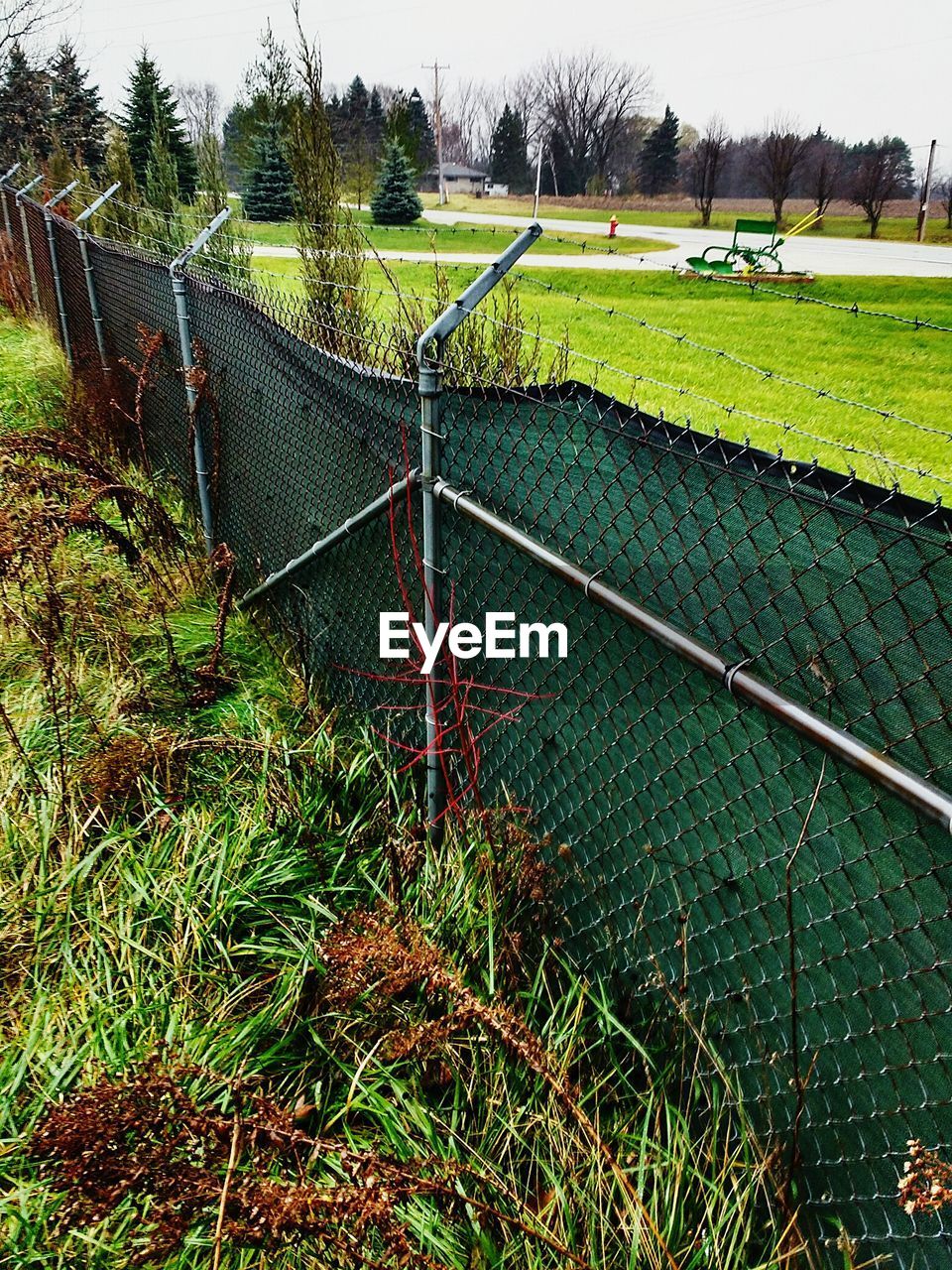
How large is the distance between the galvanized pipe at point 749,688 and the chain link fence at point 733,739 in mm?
22

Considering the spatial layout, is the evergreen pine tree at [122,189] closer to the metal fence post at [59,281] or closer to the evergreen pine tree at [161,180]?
the evergreen pine tree at [161,180]

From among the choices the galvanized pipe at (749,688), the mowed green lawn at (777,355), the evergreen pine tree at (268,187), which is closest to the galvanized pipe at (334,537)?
the galvanized pipe at (749,688)

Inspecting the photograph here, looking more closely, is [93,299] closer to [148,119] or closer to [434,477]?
[434,477]

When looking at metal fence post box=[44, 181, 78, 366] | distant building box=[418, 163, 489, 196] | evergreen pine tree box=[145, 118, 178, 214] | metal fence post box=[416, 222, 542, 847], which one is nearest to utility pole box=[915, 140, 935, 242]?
evergreen pine tree box=[145, 118, 178, 214]

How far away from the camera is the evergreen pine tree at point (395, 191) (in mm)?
40875

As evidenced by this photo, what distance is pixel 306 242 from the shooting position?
8.79 metres

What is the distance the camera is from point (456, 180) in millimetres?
91375

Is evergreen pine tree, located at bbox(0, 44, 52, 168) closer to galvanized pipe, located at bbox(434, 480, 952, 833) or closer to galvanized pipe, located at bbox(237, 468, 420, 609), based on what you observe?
galvanized pipe, located at bbox(237, 468, 420, 609)

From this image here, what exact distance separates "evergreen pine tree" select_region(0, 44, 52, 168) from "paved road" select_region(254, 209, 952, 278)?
661 cm

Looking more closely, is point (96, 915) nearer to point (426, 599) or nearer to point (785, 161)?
point (426, 599)

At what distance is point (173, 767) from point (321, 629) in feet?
2.84

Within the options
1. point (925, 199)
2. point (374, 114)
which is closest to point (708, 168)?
point (925, 199)

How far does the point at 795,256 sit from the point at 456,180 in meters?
74.3

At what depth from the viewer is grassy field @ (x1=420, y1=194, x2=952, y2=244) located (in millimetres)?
34500
